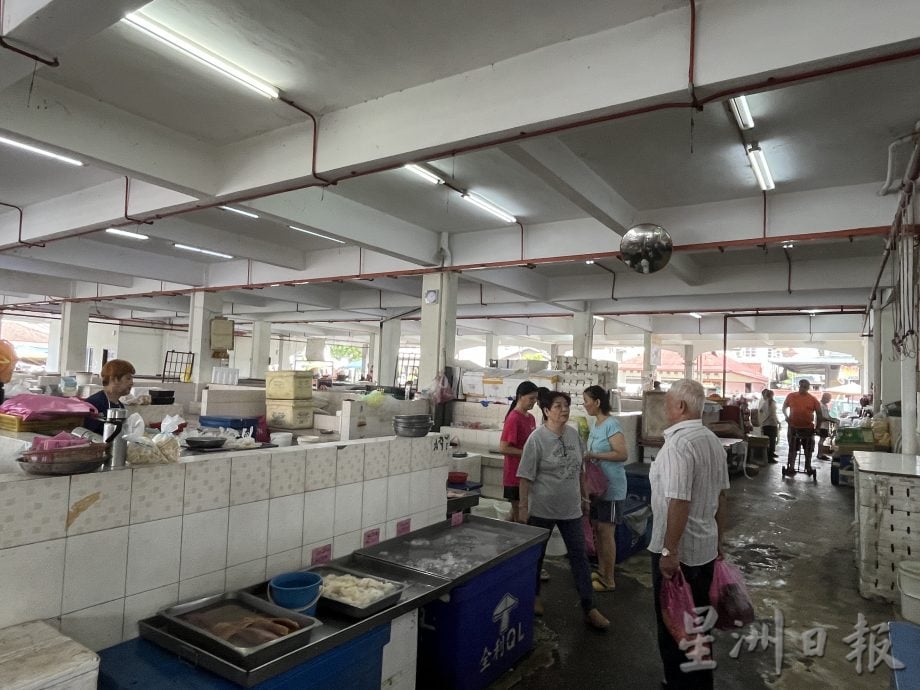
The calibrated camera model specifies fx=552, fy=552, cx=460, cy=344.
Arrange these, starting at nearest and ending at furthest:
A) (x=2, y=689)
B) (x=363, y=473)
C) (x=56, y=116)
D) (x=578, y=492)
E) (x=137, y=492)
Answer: (x=2, y=689)
(x=137, y=492)
(x=363, y=473)
(x=578, y=492)
(x=56, y=116)

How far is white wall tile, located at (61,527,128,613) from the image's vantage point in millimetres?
1803

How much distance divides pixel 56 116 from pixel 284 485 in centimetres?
354

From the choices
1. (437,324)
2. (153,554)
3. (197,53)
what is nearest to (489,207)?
(437,324)

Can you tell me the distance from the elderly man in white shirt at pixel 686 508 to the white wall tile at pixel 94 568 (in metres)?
2.27

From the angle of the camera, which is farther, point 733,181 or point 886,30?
point 733,181

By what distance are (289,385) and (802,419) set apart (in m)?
8.50

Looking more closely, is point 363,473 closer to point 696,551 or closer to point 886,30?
point 696,551

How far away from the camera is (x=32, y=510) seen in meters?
1.72

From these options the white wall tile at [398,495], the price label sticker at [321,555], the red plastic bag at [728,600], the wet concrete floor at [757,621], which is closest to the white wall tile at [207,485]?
the price label sticker at [321,555]

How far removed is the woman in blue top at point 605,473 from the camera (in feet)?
14.0

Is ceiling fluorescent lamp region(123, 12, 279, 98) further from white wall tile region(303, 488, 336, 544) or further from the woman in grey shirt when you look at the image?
the woman in grey shirt

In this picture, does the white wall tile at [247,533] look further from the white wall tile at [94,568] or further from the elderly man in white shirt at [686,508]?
the elderly man in white shirt at [686,508]

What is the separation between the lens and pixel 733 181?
5.29 m

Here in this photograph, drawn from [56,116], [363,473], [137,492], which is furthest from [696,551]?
[56,116]
